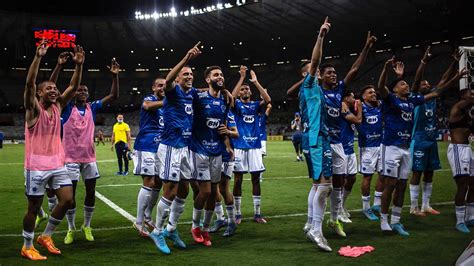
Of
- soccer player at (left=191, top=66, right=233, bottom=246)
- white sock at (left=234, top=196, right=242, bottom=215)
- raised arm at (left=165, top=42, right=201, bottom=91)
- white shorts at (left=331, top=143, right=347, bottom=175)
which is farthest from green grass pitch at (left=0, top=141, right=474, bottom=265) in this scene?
raised arm at (left=165, top=42, right=201, bottom=91)

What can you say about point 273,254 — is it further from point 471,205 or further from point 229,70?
point 229,70

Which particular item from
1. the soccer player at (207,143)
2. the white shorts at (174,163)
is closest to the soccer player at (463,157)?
the soccer player at (207,143)

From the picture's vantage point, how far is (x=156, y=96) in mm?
7906

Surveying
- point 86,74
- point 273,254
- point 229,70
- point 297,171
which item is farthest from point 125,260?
point 86,74

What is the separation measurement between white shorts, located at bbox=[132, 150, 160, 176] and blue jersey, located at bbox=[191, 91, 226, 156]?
46.0 inches

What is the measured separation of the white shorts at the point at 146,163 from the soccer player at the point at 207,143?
1151 millimetres

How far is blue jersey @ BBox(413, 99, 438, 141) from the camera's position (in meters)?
9.05

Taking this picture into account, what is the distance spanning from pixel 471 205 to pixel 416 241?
6.39 ft

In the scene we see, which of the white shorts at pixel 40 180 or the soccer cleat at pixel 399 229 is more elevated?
the white shorts at pixel 40 180

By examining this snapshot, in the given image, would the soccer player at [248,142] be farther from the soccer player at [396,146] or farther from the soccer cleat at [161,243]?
the soccer cleat at [161,243]

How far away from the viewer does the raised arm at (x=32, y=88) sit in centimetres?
564

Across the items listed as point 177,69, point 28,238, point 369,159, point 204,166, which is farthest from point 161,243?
point 369,159

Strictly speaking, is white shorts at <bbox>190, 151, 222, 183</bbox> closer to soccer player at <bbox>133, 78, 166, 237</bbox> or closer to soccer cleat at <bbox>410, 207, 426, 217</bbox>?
soccer player at <bbox>133, 78, 166, 237</bbox>

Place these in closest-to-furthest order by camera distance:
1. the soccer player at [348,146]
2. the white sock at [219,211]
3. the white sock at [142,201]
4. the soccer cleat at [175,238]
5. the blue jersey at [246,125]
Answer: the soccer cleat at [175,238]
the white sock at [142,201]
the white sock at [219,211]
the soccer player at [348,146]
the blue jersey at [246,125]
